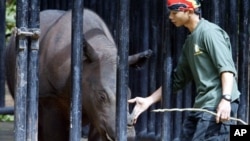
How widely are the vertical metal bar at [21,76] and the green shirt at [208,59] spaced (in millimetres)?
1114

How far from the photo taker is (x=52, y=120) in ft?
22.9

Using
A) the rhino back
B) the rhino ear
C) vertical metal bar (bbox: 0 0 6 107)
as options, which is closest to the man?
the rhino ear

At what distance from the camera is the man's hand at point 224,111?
462 cm

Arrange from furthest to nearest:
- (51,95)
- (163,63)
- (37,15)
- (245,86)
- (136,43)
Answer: (136,43)
(51,95)
(245,86)
(163,63)
(37,15)

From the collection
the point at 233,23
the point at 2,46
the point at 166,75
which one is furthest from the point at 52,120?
the point at 166,75

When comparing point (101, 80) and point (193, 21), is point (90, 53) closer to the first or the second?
point (101, 80)

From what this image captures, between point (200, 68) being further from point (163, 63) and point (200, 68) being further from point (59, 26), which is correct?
point (59, 26)

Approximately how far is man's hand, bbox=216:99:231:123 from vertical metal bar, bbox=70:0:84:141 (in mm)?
820

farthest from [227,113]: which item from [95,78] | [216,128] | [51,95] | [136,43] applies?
[136,43]

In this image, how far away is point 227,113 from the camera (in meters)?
4.62

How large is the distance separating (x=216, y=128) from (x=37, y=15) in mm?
1315

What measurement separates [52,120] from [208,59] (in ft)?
8.10

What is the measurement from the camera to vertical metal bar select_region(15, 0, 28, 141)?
433 cm

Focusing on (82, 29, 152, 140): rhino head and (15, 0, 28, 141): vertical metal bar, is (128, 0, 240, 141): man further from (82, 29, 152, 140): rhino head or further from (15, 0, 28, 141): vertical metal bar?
(82, 29, 152, 140): rhino head
